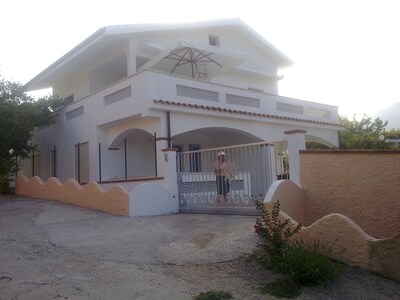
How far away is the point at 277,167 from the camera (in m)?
9.19

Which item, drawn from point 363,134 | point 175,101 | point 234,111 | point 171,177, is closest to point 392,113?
point 363,134

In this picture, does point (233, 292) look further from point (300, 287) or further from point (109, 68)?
point (109, 68)

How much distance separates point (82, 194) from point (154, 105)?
3215 mm

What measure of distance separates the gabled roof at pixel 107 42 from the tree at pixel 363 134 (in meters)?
5.37

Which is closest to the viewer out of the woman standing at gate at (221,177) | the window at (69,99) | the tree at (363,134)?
the woman standing at gate at (221,177)

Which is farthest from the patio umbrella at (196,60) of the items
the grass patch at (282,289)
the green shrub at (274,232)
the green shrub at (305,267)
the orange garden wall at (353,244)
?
the grass patch at (282,289)

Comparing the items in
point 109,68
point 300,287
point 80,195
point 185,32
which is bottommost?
point 300,287

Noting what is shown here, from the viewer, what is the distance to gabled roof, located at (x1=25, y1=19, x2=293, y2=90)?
1463 cm

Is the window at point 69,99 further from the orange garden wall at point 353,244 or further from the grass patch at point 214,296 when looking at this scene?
the grass patch at point 214,296

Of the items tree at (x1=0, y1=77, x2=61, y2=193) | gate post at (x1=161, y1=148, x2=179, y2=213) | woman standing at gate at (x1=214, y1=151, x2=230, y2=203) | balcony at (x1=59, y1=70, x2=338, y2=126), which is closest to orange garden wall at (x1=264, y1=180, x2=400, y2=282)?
woman standing at gate at (x1=214, y1=151, x2=230, y2=203)

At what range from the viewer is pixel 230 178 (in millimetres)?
9961

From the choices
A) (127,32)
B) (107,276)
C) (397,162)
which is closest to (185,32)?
(127,32)

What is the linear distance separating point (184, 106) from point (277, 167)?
419 centimetres

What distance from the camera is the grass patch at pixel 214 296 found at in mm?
4793
